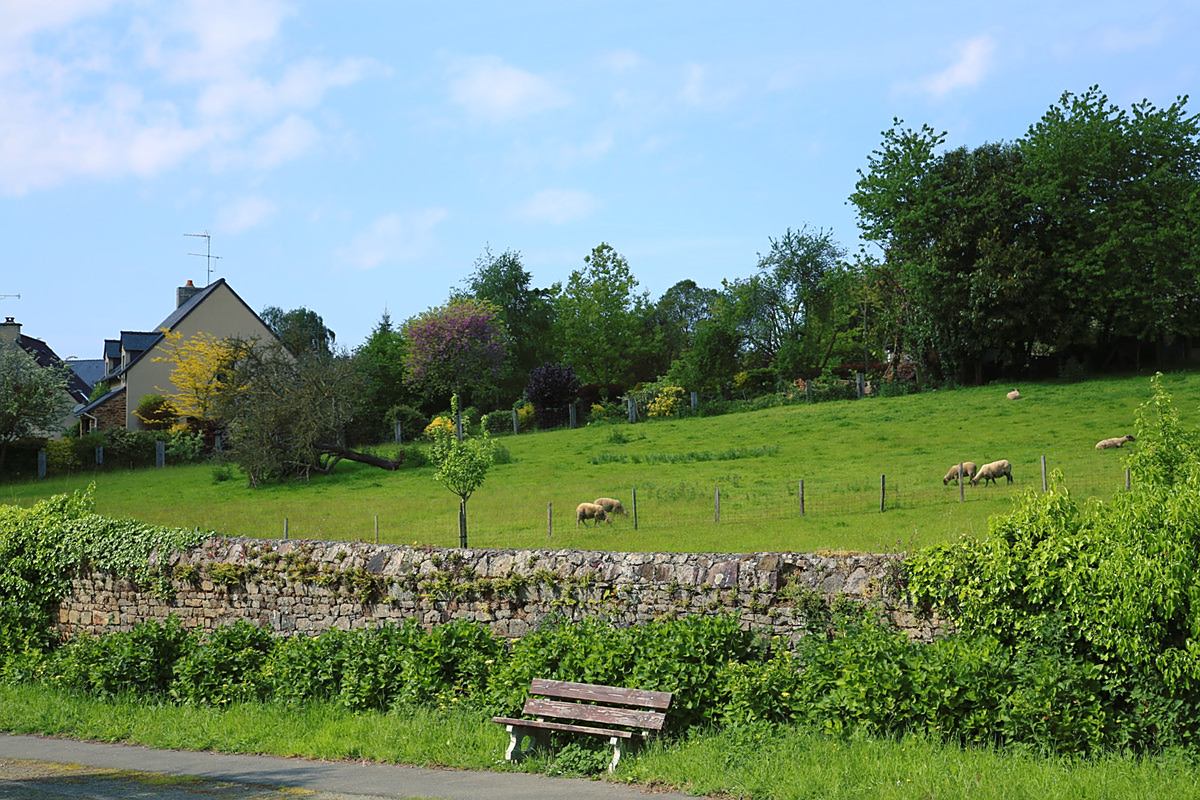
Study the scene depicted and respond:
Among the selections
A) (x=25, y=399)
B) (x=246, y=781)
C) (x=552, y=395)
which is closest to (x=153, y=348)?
(x=25, y=399)

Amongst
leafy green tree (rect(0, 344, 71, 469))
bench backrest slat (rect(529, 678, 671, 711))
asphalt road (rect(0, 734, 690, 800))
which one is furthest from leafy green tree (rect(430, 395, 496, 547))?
leafy green tree (rect(0, 344, 71, 469))

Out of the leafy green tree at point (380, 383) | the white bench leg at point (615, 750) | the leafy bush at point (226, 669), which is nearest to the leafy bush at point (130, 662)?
the leafy bush at point (226, 669)

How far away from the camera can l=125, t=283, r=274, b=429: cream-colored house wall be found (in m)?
57.4

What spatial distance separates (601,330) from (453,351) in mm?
15779

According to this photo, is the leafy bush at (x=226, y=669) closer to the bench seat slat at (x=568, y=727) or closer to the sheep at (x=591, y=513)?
the bench seat slat at (x=568, y=727)

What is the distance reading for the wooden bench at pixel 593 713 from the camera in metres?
10.7

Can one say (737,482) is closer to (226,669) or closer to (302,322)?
(226,669)

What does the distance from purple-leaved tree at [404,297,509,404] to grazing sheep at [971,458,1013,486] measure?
114 ft

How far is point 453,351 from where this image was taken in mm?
59375

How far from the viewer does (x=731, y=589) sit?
12219mm

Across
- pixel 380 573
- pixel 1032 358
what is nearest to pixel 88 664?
pixel 380 573

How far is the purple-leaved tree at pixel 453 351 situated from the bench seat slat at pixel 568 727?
47.5 metres

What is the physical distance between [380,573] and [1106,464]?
20893 millimetres

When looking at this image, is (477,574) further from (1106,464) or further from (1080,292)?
(1080,292)
